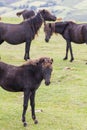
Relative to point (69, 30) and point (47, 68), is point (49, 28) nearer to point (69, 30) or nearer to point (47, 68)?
point (69, 30)

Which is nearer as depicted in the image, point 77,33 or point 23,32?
point 23,32

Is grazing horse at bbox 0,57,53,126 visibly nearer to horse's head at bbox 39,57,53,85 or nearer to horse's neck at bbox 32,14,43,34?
horse's head at bbox 39,57,53,85

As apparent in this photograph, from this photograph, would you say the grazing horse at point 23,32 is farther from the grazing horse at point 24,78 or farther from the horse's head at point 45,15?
the grazing horse at point 24,78

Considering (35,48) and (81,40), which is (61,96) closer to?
(81,40)

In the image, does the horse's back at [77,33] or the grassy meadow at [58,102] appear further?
the horse's back at [77,33]

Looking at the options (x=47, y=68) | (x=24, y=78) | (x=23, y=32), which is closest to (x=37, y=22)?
(x=23, y=32)

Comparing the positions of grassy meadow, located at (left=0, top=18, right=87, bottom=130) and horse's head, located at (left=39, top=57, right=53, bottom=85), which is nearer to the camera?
horse's head, located at (left=39, top=57, right=53, bottom=85)

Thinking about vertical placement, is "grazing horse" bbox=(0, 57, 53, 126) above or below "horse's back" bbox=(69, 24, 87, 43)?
above

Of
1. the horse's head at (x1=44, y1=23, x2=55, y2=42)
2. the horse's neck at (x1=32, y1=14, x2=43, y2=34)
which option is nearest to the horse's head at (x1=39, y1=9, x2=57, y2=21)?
the horse's neck at (x1=32, y1=14, x2=43, y2=34)

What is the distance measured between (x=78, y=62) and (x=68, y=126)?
10598 millimetres

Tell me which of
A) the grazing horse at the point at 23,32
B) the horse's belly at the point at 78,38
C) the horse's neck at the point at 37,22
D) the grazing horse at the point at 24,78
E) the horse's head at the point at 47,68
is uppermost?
the horse's head at the point at 47,68

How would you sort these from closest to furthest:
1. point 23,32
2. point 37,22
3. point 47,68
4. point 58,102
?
point 47,68 < point 58,102 < point 37,22 < point 23,32

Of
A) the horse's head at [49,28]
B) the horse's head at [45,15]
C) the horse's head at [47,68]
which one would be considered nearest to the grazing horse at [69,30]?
the horse's head at [49,28]

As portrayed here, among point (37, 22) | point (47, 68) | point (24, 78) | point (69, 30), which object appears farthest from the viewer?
point (69, 30)
